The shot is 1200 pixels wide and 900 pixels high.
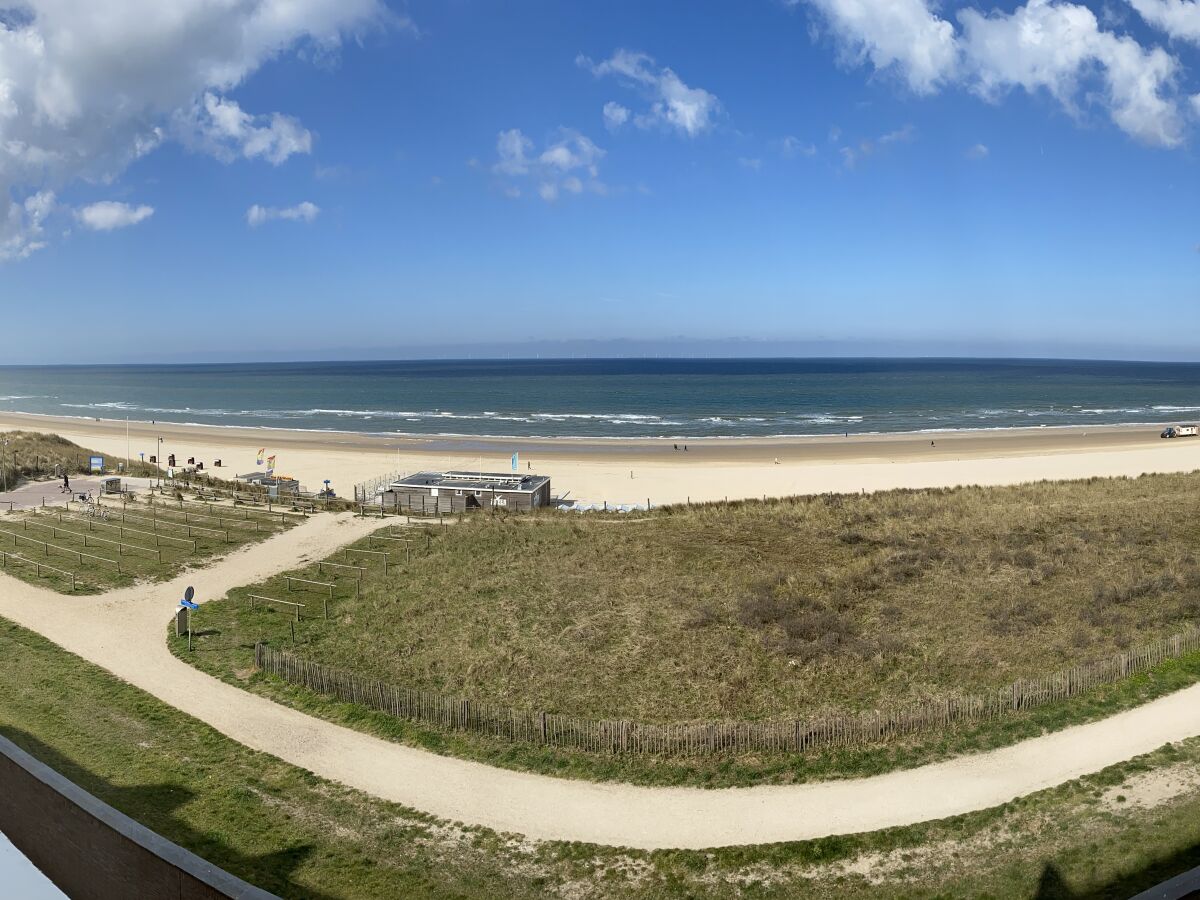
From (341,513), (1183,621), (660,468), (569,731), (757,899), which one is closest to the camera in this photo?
(757,899)

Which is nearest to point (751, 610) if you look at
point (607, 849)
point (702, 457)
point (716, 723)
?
point (716, 723)

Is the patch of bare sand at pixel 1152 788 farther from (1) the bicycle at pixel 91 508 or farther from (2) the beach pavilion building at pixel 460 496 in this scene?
(1) the bicycle at pixel 91 508

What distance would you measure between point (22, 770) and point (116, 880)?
4.94 ft

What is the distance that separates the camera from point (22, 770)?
712 cm

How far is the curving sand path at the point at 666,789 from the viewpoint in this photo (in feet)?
41.7

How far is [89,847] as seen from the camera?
667 cm

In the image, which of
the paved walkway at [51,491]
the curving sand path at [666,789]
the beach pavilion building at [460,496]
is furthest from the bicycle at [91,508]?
the curving sand path at [666,789]

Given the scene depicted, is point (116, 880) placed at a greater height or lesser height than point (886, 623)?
greater

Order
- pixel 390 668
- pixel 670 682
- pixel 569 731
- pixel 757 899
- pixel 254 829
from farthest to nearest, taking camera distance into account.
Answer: pixel 390 668 < pixel 670 682 < pixel 569 731 < pixel 254 829 < pixel 757 899

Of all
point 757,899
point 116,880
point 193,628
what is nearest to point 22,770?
point 116,880

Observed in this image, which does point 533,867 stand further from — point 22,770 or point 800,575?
point 800,575

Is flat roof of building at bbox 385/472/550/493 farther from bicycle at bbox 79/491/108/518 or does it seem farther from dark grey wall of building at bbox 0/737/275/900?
dark grey wall of building at bbox 0/737/275/900

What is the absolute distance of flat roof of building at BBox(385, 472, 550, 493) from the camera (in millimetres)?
38894

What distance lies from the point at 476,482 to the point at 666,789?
90.1 feet
